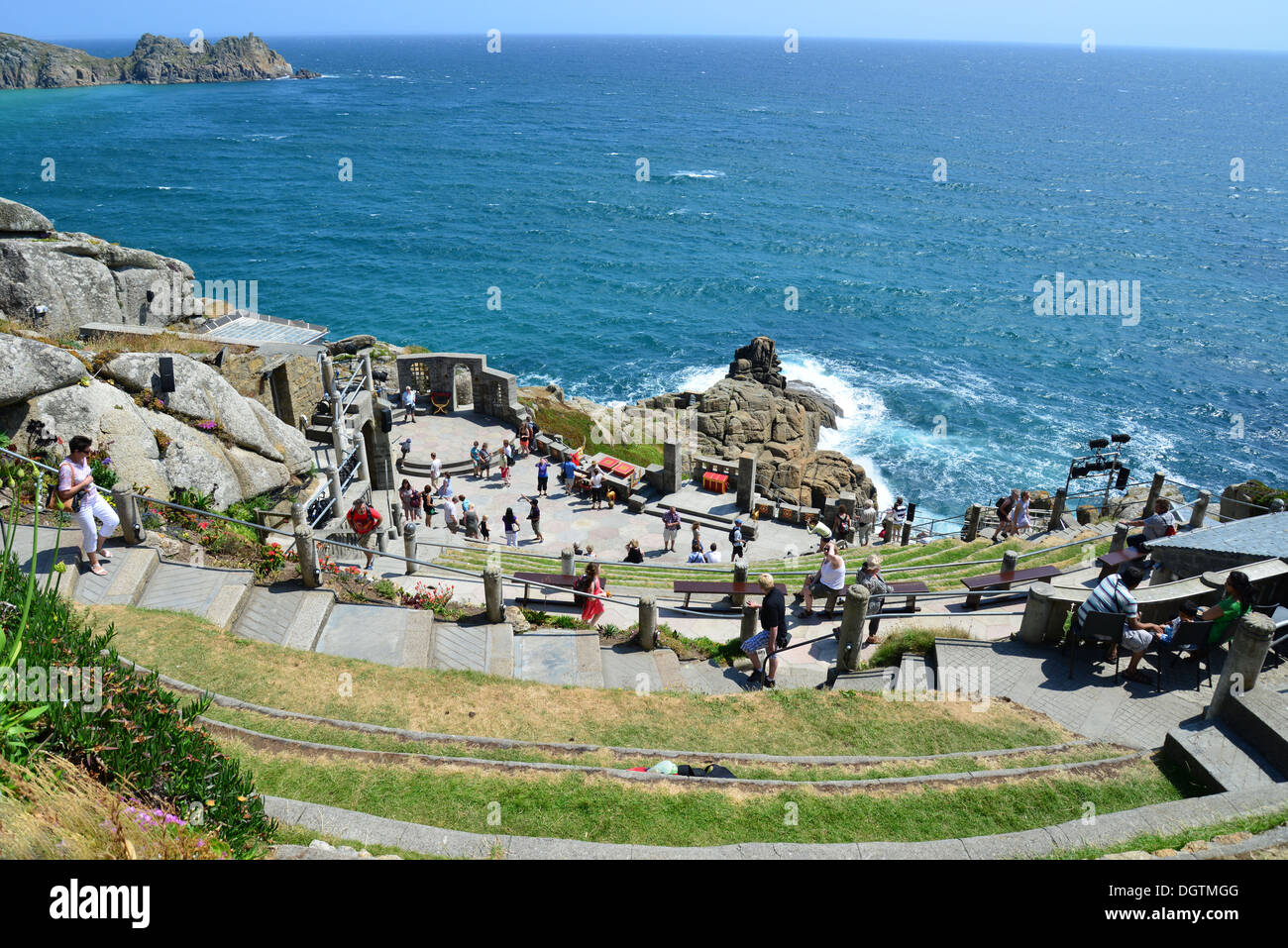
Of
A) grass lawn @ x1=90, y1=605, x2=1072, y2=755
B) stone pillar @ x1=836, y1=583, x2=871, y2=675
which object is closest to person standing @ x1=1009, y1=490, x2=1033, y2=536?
stone pillar @ x1=836, y1=583, x2=871, y2=675

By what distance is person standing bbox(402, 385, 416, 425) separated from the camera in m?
27.9

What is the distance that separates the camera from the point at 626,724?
10828 mm

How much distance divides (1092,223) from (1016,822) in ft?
295

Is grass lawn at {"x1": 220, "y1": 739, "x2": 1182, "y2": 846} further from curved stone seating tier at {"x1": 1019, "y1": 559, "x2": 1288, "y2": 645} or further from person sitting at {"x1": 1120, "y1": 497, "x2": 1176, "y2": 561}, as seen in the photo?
person sitting at {"x1": 1120, "y1": 497, "x2": 1176, "y2": 561}

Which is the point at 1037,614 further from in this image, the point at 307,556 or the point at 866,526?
the point at 866,526

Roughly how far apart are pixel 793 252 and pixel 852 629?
66.0 meters

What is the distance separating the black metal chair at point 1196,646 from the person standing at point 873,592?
4.14 metres

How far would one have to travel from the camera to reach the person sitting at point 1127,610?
36.0 ft

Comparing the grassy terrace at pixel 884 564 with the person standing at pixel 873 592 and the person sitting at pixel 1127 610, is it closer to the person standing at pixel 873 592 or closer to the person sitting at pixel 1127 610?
the person standing at pixel 873 592

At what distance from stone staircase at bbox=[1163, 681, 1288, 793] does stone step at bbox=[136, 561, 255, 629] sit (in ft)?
41.8

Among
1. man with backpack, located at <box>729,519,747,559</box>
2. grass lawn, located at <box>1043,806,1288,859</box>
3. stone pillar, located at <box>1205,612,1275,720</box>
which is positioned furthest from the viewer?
man with backpack, located at <box>729,519,747,559</box>

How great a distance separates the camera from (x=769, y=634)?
12.4 meters
